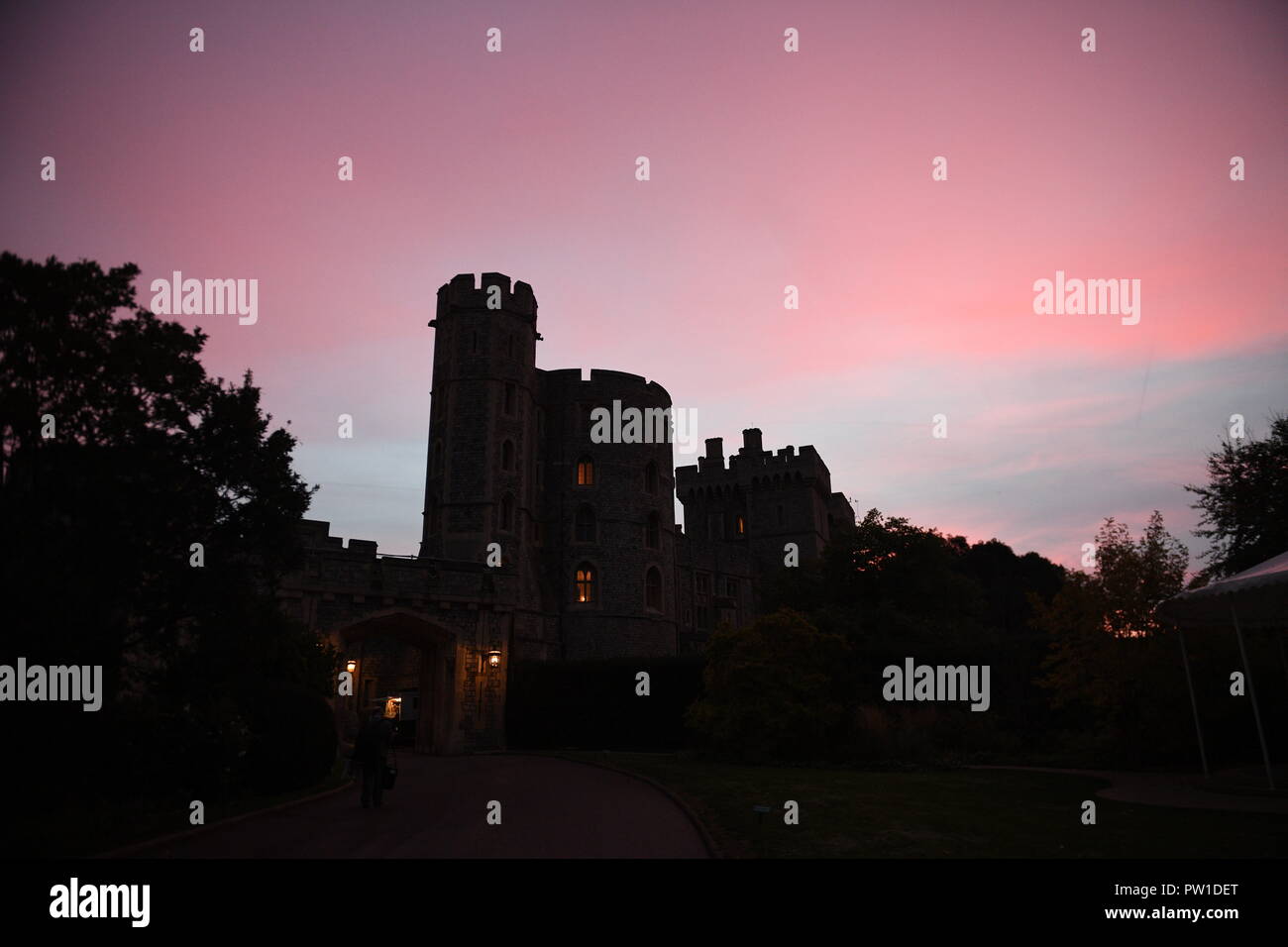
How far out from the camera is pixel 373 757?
12.3 m

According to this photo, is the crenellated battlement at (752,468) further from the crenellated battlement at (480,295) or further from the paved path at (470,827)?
the paved path at (470,827)

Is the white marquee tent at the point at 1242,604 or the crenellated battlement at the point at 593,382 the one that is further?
the crenellated battlement at the point at 593,382

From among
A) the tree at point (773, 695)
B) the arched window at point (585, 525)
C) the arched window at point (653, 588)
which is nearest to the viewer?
the tree at point (773, 695)

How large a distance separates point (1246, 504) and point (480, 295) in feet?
96.0

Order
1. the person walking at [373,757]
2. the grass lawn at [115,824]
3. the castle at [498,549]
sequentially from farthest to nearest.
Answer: the castle at [498,549] → the person walking at [373,757] → the grass lawn at [115,824]

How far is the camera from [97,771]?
11.2 m

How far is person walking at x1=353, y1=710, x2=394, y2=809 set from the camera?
39.9 feet

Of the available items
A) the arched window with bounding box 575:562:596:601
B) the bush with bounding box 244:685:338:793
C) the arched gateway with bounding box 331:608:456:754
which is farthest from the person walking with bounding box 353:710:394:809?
the arched window with bounding box 575:562:596:601

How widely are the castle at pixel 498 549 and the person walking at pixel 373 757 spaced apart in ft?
43.0

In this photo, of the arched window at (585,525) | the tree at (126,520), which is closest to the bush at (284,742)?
the tree at (126,520)

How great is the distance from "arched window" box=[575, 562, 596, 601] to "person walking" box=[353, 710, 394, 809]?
25.4 m

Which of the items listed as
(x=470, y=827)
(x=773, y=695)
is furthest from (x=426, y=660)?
(x=470, y=827)

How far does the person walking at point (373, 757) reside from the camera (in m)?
12.2
